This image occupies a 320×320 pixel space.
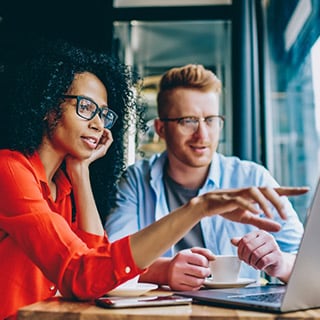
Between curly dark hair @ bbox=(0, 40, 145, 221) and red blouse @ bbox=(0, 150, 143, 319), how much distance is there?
0.14m

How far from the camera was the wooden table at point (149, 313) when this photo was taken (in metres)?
0.81

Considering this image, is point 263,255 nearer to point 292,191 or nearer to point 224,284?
point 224,284

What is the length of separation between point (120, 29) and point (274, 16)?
3.27ft

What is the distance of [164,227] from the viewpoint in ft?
3.19

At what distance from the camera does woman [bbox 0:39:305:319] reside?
3.21ft

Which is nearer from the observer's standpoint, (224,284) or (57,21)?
(224,284)

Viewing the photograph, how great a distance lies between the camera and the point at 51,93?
1472 mm

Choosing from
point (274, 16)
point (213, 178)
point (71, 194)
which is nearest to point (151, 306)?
point (71, 194)

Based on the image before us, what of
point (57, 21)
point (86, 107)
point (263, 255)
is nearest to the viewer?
point (263, 255)

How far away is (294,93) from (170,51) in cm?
242

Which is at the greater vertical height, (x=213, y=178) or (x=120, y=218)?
(x=213, y=178)

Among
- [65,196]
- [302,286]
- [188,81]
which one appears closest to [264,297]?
[302,286]

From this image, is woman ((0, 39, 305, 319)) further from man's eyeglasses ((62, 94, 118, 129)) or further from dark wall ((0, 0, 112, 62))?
dark wall ((0, 0, 112, 62))

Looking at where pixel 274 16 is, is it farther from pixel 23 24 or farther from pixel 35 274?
pixel 35 274
